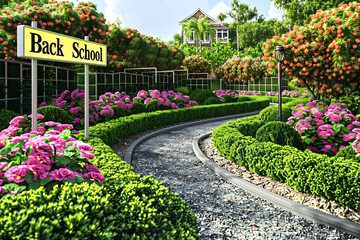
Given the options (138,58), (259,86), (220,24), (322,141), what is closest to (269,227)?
(322,141)

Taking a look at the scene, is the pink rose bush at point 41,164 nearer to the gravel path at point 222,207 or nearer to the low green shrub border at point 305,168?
the gravel path at point 222,207

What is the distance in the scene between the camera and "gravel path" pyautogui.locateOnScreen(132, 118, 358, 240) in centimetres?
442

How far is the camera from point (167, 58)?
82.3 ft

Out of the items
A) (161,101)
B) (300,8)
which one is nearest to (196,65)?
(300,8)

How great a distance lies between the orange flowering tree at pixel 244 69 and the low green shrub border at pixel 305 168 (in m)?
27.7

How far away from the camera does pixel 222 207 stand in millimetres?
5254

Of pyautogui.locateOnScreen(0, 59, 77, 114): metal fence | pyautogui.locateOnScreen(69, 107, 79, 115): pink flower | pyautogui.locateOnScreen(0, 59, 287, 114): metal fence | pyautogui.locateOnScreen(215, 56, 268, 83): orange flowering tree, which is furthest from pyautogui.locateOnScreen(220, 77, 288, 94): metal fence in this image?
pyautogui.locateOnScreen(69, 107, 79, 115): pink flower

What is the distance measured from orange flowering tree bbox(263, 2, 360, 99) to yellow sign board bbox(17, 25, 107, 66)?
722 cm

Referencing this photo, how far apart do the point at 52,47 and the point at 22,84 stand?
6372 millimetres

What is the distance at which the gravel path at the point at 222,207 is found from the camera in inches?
174

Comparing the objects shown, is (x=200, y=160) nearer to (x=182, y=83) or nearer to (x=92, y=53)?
(x=92, y=53)

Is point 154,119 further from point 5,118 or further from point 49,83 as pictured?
point 5,118

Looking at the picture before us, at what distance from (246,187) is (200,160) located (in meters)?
2.26

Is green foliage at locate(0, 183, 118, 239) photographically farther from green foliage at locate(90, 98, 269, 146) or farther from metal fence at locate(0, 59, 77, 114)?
metal fence at locate(0, 59, 77, 114)
